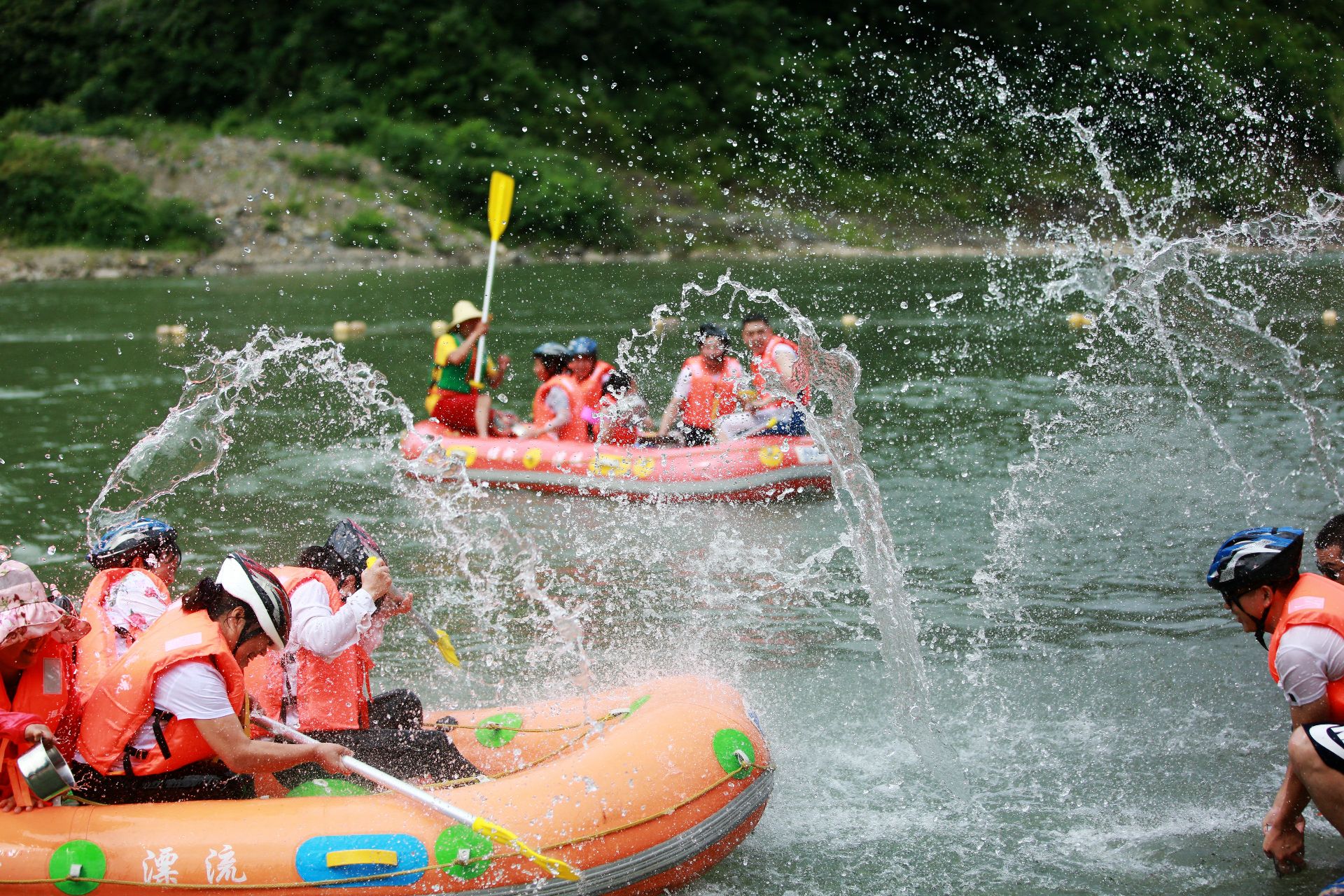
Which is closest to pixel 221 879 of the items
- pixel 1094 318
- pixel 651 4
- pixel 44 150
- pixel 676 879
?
pixel 676 879

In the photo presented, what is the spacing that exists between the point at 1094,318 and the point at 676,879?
17.2 meters

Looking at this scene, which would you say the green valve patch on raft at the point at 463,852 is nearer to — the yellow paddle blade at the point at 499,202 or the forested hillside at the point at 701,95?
the yellow paddle blade at the point at 499,202

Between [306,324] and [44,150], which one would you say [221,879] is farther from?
[44,150]

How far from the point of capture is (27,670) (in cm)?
439

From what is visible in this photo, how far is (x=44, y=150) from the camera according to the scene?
4100cm

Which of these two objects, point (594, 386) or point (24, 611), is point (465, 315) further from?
point (24, 611)

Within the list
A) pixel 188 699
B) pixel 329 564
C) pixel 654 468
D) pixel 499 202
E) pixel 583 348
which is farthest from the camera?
pixel 499 202

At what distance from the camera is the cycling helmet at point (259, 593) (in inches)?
172

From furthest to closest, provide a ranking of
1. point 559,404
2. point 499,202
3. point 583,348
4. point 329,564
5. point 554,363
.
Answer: point 499,202
point 554,363
point 559,404
point 583,348
point 329,564

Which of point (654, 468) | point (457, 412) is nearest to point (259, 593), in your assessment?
point (654, 468)

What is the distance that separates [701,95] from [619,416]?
38.3 metres

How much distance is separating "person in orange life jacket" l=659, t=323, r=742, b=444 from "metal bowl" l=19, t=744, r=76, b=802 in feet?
24.1

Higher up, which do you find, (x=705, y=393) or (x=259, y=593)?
(x=259, y=593)

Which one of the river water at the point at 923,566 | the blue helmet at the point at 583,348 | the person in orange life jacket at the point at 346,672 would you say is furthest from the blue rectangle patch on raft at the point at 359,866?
the blue helmet at the point at 583,348
